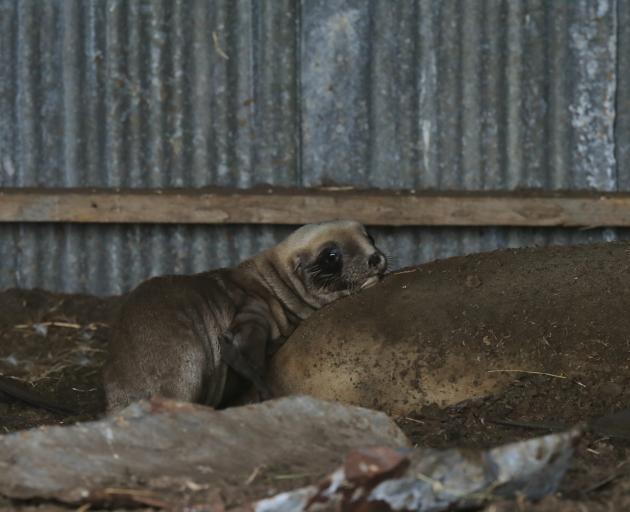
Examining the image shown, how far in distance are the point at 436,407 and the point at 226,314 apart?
1.66 metres

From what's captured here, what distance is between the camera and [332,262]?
295 inches

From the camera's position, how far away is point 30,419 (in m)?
6.86

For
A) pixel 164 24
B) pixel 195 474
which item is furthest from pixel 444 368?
pixel 164 24

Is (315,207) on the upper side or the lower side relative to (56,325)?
upper

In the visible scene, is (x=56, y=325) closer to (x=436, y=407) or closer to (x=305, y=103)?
(x=305, y=103)

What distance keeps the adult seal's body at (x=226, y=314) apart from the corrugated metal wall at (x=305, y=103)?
149 cm

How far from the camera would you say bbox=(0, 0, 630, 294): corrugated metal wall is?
29.5 feet

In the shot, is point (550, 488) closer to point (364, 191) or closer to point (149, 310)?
point (149, 310)

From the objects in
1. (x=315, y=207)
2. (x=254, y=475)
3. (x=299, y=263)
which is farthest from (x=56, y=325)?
(x=254, y=475)

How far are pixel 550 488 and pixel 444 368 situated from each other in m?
1.95

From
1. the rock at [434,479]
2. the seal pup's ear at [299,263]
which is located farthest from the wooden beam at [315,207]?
the rock at [434,479]

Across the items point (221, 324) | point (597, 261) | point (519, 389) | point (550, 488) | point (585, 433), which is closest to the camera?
point (550, 488)

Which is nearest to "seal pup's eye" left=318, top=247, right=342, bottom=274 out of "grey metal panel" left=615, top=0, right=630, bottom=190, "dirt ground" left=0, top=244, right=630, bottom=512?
"dirt ground" left=0, top=244, right=630, bottom=512

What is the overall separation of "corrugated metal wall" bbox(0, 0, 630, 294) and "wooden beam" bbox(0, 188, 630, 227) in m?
0.29
